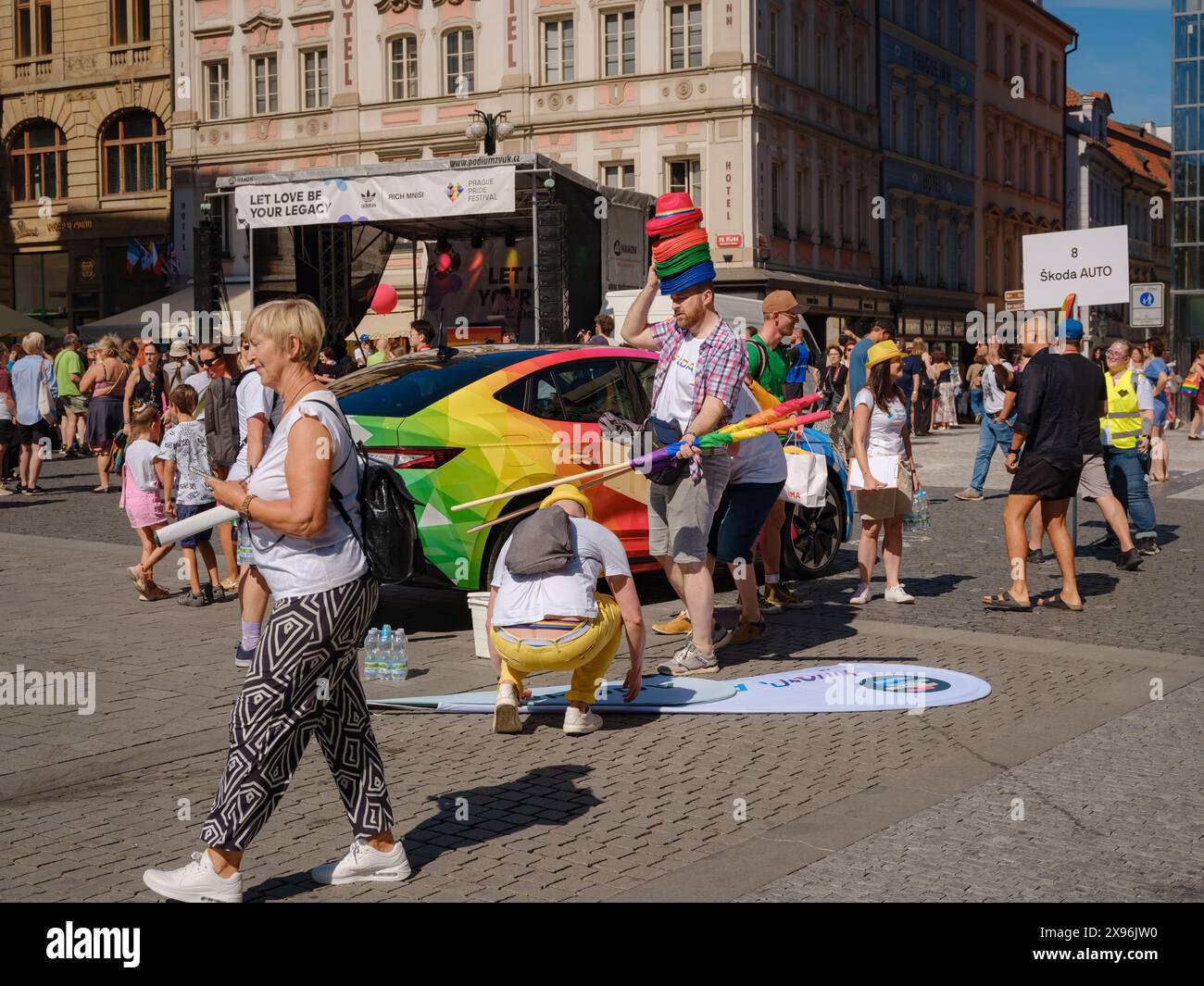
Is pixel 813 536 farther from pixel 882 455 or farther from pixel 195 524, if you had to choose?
pixel 195 524

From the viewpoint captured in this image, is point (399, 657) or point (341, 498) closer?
point (341, 498)

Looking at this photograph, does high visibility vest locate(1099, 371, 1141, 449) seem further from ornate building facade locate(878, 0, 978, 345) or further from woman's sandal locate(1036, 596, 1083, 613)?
ornate building facade locate(878, 0, 978, 345)

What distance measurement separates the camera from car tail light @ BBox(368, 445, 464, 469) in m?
9.09

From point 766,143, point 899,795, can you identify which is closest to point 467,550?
point 899,795

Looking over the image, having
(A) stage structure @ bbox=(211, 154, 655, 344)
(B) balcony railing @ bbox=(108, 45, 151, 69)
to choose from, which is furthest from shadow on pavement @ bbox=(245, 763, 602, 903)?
(B) balcony railing @ bbox=(108, 45, 151, 69)

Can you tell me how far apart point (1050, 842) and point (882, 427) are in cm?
545

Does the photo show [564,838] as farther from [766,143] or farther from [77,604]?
[766,143]

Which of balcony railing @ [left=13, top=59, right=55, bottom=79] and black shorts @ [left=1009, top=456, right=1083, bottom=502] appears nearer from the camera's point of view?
black shorts @ [left=1009, top=456, right=1083, bottom=502]

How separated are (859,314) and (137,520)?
3778 centimetres

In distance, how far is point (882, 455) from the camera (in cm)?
1048

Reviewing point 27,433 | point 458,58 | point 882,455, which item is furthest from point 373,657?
point 458,58

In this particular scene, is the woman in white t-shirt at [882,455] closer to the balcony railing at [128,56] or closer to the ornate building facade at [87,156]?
the ornate building facade at [87,156]

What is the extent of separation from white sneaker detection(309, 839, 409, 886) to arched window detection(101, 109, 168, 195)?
45168mm

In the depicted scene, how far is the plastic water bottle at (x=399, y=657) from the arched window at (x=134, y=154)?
42.0 meters
